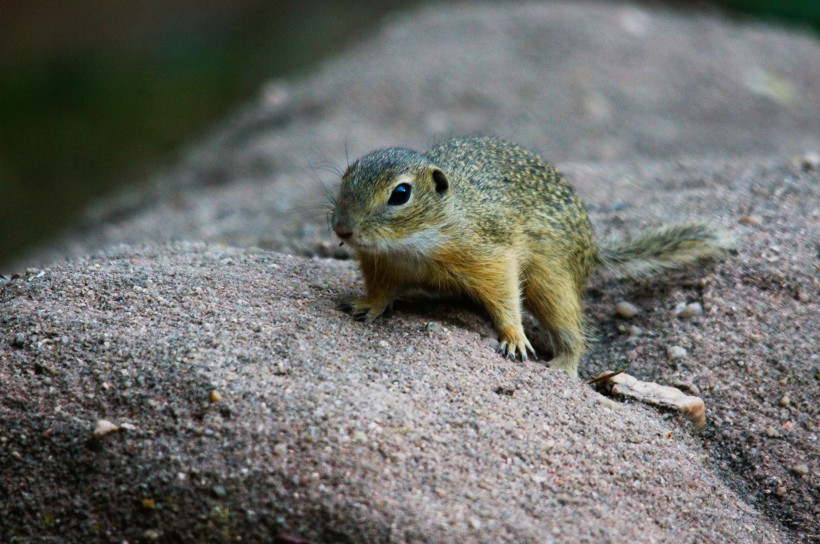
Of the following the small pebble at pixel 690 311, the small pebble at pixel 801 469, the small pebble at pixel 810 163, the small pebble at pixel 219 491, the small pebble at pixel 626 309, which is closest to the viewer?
the small pebble at pixel 219 491

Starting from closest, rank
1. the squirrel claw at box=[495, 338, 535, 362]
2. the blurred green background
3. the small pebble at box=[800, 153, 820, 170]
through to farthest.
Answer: the squirrel claw at box=[495, 338, 535, 362] < the small pebble at box=[800, 153, 820, 170] < the blurred green background

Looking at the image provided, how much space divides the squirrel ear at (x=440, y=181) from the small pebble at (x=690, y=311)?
1456mm

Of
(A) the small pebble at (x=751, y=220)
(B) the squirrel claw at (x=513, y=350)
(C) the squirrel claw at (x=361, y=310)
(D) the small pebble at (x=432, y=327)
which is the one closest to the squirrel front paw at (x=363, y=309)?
(C) the squirrel claw at (x=361, y=310)

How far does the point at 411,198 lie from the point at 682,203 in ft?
8.40

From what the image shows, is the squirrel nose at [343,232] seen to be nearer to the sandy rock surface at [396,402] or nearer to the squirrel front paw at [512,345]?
the sandy rock surface at [396,402]

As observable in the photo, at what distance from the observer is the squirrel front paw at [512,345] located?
3910 millimetres

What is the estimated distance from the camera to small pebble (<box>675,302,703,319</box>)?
4402 millimetres

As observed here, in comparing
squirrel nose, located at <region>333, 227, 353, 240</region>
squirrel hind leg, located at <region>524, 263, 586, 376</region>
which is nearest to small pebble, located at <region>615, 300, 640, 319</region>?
squirrel hind leg, located at <region>524, 263, 586, 376</region>

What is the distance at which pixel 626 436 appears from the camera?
11.7ft

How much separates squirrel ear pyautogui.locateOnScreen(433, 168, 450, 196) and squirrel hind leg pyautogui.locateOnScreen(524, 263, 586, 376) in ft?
2.22

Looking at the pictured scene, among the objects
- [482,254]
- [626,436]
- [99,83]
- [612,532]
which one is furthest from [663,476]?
[99,83]

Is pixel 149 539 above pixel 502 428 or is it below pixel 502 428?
above

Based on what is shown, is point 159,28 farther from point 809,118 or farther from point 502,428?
point 502,428

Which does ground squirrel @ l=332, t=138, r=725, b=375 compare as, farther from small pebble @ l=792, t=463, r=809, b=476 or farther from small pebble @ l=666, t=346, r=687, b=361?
small pebble @ l=792, t=463, r=809, b=476
